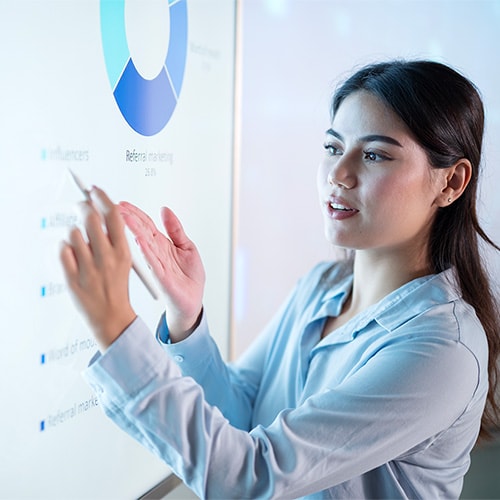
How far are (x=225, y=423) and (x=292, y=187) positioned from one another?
123cm

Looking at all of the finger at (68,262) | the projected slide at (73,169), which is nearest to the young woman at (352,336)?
the finger at (68,262)

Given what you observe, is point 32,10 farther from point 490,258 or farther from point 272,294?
point 272,294

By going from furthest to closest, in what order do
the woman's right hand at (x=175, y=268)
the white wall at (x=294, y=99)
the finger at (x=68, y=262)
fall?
the white wall at (x=294, y=99) → the woman's right hand at (x=175, y=268) → the finger at (x=68, y=262)

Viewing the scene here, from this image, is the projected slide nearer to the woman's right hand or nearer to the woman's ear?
the woman's right hand

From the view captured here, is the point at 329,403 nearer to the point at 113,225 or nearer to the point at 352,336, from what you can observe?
the point at 352,336

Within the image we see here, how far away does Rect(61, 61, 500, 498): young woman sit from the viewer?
81 centimetres

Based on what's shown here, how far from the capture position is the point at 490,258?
1.65 meters

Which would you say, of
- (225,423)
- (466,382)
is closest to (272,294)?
(466,382)

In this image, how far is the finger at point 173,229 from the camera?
111 centimetres

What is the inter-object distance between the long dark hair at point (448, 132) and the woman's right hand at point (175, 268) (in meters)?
0.37

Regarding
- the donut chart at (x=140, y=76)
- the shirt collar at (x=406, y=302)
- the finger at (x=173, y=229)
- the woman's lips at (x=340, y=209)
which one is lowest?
the shirt collar at (x=406, y=302)

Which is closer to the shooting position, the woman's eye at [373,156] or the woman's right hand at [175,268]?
the woman's right hand at [175,268]

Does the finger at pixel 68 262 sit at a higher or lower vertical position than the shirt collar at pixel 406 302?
higher

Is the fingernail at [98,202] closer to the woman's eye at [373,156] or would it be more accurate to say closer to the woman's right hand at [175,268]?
the woman's right hand at [175,268]
